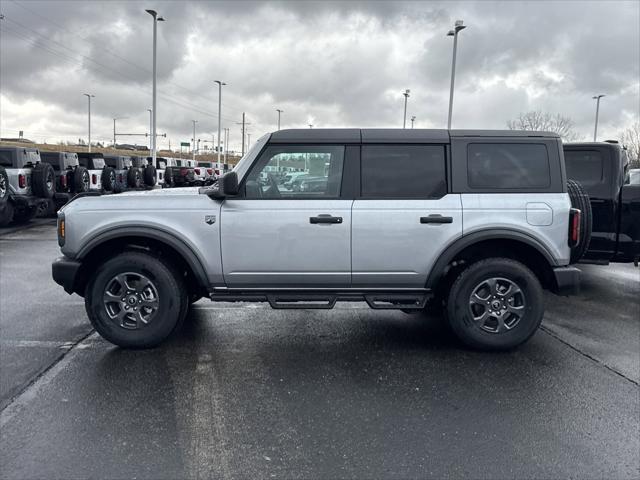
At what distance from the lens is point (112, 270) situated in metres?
4.82

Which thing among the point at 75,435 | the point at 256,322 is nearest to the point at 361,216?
the point at 256,322

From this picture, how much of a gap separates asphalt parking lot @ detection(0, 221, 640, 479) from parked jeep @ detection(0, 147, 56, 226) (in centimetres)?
833

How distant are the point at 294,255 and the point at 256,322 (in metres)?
1.45

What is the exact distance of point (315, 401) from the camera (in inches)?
154

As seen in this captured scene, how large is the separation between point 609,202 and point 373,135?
3.72m

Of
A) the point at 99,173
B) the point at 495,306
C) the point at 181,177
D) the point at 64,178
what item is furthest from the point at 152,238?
the point at 181,177

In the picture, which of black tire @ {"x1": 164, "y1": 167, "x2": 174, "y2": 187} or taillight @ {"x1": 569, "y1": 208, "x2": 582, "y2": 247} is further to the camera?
black tire @ {"x1": 164, "y1": 167, "x2": 174, "y2": 187}

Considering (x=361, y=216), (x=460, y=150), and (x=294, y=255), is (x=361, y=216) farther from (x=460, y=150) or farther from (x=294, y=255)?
(x=460, y=150)

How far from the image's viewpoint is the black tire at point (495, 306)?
16.0 ft

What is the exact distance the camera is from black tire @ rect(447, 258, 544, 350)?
4.86m

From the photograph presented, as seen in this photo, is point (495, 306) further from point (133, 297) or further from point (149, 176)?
point (149, 176)

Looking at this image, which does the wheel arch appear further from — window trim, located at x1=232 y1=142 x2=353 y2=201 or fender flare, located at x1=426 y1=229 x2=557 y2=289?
fender flare, located at x1=426 y1=229 x2=557 y2=289

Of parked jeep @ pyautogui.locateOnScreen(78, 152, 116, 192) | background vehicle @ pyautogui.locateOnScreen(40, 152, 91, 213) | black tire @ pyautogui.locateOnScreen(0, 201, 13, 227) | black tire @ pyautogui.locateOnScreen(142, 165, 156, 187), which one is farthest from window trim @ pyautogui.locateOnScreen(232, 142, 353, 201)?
black tire @ pyautogui.locateOnScreen(142, 165, 156, 187)

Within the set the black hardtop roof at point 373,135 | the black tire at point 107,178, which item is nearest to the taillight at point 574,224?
the black hardtop roof at point 373,135
